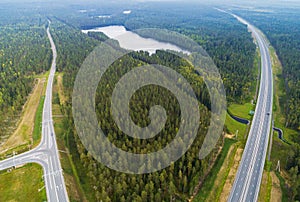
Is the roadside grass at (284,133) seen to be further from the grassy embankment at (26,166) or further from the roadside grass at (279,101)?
the grassy embankment at (26,166)

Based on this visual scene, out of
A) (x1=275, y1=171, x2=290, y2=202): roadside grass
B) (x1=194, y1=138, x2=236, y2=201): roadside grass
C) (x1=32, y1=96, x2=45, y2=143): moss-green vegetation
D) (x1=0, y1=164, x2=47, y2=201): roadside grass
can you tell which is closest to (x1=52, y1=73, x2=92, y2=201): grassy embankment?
(x1=32, y1=96, x2=45, y2=143): moss-green vegetation

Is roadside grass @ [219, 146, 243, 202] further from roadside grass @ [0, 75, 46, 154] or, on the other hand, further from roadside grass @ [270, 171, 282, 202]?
roadside grass @ [0, 75, 46, 154]

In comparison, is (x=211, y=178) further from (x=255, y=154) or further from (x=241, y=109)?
(x=241, y=109)

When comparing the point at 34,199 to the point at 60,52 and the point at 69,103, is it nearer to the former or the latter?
the point at 69,103

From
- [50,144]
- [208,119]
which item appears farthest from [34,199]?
[208,119]

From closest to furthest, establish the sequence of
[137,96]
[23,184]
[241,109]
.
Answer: [23,184] → [137,96] → [241,109]

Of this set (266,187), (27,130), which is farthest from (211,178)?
(27,130)
